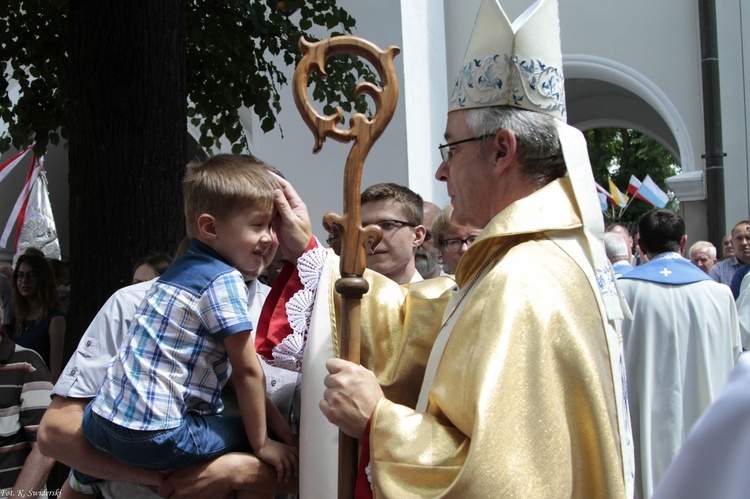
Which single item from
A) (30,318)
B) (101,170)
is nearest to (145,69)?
(101,170)

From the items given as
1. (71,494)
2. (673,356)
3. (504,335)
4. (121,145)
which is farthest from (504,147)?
(673,356)

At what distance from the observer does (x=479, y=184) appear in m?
2.27

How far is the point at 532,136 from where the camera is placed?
223cm

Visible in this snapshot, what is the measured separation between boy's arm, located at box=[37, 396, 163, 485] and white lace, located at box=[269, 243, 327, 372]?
0.46m

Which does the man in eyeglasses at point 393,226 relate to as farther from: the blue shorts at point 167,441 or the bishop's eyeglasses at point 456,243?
the blue shorts at point 167,441

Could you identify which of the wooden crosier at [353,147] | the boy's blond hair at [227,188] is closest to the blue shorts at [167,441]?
the wooden crosier at [353,147]

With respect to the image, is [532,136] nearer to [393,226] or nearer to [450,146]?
[450,146]

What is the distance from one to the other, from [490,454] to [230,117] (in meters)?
5.06

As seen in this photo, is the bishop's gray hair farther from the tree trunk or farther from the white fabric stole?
the tree trunk

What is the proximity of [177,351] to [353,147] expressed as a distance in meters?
0.71

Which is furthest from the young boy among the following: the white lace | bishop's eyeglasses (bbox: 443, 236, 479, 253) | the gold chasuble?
bishop's eyeglasses (bbox: 443, 236, 479, 253)

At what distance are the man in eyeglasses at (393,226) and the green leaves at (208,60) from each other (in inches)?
106

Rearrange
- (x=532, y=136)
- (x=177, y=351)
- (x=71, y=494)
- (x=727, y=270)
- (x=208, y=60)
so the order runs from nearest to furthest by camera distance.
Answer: (x=532, y=136), (x=177, y=351), (x=71, y=494), (x=208, y=60), (x=727, y=270)

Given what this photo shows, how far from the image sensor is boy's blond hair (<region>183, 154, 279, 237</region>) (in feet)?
7.95
